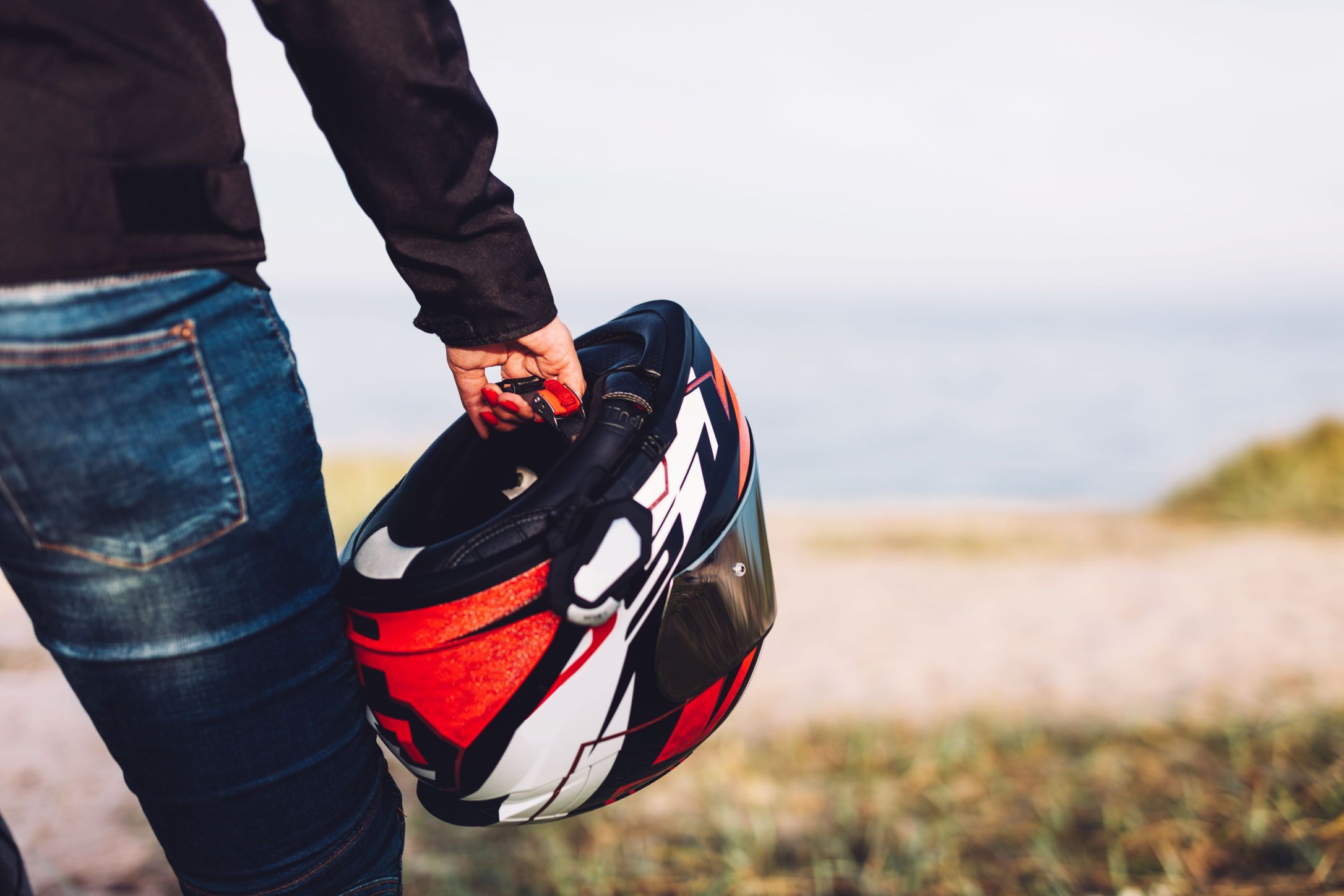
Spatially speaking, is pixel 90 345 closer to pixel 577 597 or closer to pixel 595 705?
pixel 577 597

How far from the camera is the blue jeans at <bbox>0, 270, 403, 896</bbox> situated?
692mm

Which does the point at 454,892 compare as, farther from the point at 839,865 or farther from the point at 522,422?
the point at 522,422

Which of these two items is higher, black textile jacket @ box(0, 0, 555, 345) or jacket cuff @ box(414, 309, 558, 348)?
black textile jacket @ box(0, 0, 555, 345)

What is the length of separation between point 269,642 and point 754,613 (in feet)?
1.89

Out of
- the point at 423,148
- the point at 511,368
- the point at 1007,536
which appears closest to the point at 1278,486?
the point at 1007,536

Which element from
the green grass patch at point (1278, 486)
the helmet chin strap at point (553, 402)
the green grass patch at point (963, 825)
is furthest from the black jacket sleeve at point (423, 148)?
the green grass patch at point (1278, 486)

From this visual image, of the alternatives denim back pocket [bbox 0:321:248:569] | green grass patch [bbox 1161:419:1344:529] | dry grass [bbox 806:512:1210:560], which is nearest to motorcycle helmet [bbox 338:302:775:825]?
denim back pocket [bbox 0:321:248:569]

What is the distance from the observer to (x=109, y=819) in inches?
89.4

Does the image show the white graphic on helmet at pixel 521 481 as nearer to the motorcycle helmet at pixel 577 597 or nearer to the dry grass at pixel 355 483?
the motorcycle helmet at pixel 577 597

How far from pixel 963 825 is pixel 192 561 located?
1.95m

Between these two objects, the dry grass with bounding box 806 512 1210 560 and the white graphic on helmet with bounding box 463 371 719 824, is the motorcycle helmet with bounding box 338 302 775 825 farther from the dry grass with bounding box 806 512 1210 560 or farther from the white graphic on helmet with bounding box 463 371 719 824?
the dry grass with bounding box 806 512 1210 560

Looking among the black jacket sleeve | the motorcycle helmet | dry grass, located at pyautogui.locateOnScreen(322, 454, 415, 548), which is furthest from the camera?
dry grass, located at pyautogui.locateOnScreen(322, 454, 415, 548)

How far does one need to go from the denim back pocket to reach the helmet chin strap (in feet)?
1.26

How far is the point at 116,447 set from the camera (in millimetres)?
705
